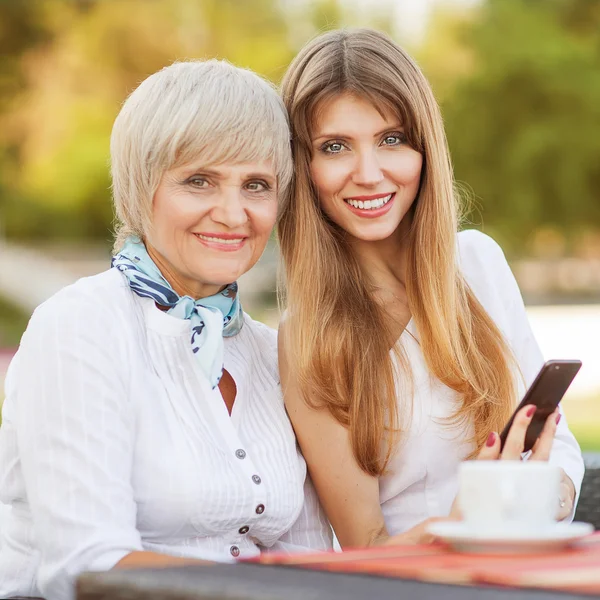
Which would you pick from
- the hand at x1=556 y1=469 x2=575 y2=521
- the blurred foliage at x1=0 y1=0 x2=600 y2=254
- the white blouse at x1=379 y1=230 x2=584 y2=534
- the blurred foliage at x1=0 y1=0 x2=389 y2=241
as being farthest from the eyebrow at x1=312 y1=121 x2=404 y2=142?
the blurred foliage at x1=0 y1=0 x2=389 y2=241

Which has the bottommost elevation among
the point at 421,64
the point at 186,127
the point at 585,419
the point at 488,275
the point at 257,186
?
the point at 585,419

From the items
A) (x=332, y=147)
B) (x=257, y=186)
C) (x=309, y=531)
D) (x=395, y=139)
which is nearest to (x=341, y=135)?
(x=332, y=147)

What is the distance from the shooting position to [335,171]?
2.89 meters

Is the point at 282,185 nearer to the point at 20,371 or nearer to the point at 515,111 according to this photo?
the point at 20,371

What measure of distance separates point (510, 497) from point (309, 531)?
49.0 inches

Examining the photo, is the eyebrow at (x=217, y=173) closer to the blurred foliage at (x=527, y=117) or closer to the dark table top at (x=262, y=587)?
the dark table top at (x=262, y=587)

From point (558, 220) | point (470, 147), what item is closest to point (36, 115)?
point (470, 147)

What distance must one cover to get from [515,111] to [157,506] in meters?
25.4

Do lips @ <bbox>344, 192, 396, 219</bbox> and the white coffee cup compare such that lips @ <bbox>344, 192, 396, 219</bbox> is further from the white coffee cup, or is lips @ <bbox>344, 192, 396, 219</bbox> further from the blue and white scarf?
the white coffee cup

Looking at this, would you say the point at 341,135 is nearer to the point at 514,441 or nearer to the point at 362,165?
the point at 362,165

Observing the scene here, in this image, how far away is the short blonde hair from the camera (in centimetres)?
245

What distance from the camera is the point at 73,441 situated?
6.95ft

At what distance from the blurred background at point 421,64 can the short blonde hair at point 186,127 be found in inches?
783

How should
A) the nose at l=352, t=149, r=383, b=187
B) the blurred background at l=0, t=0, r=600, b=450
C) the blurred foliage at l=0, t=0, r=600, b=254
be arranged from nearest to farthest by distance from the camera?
1. the nose at l=352, t=149, r=383, b=187
2. the blurred background at l=0, t=0, r=600, b=450
3. the blurred foliage at l=0, t=0, r=600, b=254
